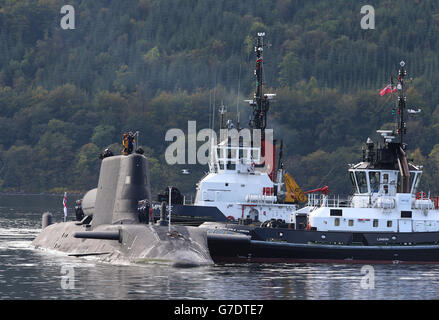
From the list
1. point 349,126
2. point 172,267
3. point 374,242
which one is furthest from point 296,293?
point 349,126

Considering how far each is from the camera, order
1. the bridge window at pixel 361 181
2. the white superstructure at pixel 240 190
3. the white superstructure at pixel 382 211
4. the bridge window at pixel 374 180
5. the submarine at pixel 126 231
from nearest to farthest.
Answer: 1. the submarine at pixel 126 231
2. the white superstructure at pixel 382 211
3. the bridge window at pixel 374 180
4. the bridge window at pixel 361 181
5. the white superstructure at pixel 240 190

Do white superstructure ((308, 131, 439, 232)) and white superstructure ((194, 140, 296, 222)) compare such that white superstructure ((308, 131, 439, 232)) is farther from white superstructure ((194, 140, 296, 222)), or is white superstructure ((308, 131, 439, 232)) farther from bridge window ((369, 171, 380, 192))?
white superstructure ((194, 140, 296, 222))

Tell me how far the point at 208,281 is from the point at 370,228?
53.9 feet

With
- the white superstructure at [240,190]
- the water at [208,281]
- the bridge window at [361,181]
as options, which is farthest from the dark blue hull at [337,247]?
the white superstructure at [240,190]

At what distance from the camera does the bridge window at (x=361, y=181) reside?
193 ft

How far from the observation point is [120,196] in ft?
180

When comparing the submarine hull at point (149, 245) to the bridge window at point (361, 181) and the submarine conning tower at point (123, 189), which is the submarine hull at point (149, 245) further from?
the bridge window at point (361, 181)

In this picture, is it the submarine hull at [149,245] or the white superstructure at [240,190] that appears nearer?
the submarine hull at [149,245]

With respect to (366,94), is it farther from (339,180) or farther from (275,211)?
(275,211)

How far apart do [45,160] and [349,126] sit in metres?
58.1

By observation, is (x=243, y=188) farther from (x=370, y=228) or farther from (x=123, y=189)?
(x=123, y=189)

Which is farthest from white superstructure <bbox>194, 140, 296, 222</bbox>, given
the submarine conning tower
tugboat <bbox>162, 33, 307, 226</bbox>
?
the submarine conning tower

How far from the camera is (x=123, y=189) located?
5475cm

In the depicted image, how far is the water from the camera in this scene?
1610 inches
